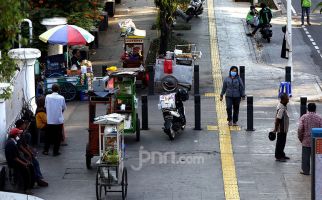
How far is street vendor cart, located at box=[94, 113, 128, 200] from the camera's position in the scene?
1703cm

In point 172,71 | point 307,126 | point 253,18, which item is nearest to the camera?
point 307,126

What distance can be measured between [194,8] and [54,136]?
19.1 metres

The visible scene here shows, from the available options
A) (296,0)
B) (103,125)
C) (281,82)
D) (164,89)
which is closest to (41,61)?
(164,89)

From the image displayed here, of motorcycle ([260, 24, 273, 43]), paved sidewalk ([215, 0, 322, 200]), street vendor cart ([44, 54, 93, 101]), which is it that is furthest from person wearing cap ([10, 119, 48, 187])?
motorcycle ([260, 24, 273, 43])

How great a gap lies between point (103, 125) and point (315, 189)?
431 cm

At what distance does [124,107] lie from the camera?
69.6 feet

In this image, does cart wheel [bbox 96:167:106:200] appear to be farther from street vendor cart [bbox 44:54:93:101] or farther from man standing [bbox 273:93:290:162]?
street vendor cart [bbox 44:54:93:101]

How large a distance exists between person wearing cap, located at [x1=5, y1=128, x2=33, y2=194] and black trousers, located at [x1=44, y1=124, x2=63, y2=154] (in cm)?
257

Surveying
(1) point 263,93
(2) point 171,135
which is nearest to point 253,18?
(1) point 263,93

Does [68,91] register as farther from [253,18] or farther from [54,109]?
[253,18]

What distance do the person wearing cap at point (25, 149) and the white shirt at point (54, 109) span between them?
6.50ft

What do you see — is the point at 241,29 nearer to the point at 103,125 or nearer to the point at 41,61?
the point at 41,61

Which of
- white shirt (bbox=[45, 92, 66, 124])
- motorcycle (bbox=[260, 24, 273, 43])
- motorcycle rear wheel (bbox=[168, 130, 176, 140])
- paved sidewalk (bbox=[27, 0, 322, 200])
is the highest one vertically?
white shirt (bbox=[45, 92, 66, 124])

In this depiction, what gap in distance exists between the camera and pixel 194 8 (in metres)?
38.4
